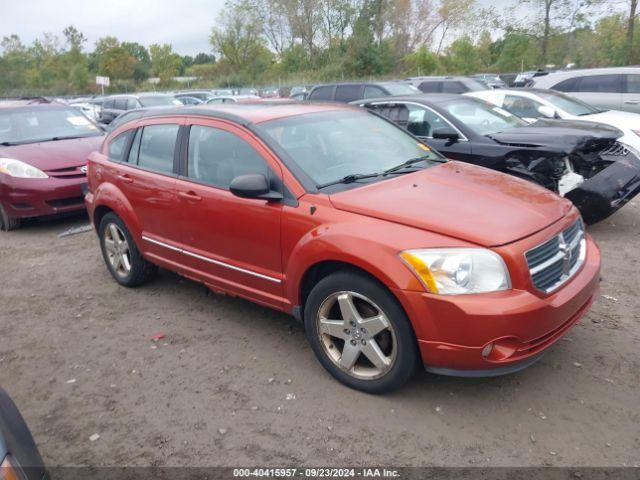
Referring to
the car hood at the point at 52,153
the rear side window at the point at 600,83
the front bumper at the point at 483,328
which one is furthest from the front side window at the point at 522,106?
the front bumper at the point at 483,328

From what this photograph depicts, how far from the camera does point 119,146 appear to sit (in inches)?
203

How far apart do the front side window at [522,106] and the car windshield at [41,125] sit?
23.8ft

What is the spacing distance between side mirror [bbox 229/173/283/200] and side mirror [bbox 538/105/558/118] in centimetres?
712

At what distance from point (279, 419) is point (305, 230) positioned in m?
1.15

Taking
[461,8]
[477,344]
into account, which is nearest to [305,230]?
[477,344]

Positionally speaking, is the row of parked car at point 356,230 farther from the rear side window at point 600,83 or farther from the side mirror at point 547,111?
the rear side window at point 600,83

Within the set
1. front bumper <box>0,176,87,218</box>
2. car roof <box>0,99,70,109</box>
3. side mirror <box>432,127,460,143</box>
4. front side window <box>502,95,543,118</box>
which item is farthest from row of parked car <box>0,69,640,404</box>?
car roof <box>0,99,70,109</box>

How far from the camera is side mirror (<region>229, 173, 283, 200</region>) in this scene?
135 inches

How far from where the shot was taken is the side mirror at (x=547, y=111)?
9070 mm

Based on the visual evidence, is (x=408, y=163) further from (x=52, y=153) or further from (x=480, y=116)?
(x=52, y=153)

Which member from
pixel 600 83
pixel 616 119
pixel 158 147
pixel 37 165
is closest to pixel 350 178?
pixel 158 147

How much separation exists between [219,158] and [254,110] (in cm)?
50

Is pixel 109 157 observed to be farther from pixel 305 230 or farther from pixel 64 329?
pixel 305 230

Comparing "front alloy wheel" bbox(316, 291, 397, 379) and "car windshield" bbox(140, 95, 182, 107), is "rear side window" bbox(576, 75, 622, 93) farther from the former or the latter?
"car windshield" bbox(140, 95, 182, 107)
